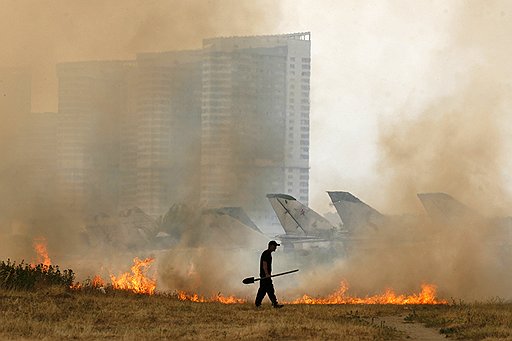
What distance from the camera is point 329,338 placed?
21109 millimetres

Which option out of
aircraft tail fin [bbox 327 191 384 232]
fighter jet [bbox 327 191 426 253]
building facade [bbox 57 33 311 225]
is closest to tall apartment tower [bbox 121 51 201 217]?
building facade [bbox 57 33 311 225]

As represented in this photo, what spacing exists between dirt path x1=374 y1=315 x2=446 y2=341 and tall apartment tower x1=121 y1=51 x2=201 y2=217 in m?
43.7

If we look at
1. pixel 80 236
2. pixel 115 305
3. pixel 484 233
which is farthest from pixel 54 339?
pixel 80 236

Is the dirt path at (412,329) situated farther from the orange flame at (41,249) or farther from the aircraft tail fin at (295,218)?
the aircraft tail fin at (295,218)

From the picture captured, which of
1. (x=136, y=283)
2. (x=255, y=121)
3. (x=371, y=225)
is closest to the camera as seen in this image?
(x=136, y=283)

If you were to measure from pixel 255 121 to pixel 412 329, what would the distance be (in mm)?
52958

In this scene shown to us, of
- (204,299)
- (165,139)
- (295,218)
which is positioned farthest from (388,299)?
(165,139)

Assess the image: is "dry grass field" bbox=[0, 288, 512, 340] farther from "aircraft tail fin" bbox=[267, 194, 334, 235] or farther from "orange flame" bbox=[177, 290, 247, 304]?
"aircraft tail fin" bbox=[267, 194, 334, 235]

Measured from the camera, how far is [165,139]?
256 feet

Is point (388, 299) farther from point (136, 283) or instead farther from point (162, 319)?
point (162, 319)

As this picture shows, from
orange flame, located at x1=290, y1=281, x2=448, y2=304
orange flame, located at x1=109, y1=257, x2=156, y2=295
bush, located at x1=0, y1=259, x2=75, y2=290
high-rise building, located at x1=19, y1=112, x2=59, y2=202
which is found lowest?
orange flame, located at x1=290, y1=281, x2=448, y2=304

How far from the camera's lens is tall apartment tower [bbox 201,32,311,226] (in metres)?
71.6

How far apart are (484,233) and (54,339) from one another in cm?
2393

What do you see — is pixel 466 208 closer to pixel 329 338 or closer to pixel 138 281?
pixel 138 281
